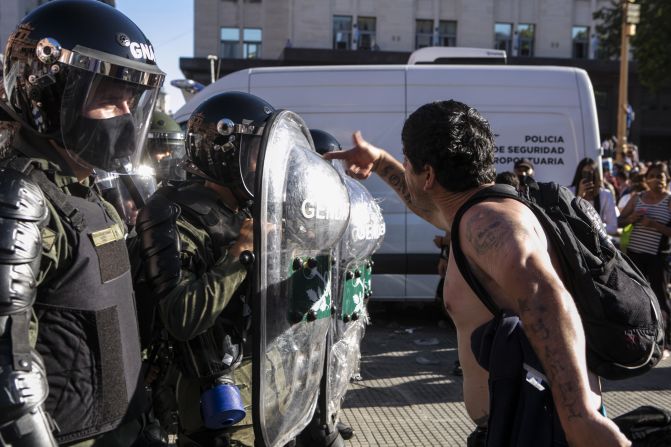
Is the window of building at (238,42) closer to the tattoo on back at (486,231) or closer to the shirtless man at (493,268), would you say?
the shirtless man at (493,268)

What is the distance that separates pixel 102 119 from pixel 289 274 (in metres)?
0.69

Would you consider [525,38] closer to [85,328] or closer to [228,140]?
[228,140]

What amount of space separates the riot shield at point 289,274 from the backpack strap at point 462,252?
42 cm

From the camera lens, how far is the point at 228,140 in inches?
109

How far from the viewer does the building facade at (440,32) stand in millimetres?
31109

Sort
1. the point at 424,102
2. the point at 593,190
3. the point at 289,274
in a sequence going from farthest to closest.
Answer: the point at 424,102, the point at 593,190, the point at 289,274

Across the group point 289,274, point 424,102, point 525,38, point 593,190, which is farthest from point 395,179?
point 525,38

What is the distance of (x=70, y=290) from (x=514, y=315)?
114 cm

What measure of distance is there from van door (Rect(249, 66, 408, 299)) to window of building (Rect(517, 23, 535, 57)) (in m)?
27.7

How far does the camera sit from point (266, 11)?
3275 centimetres

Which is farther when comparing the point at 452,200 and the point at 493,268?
the point at 452,200

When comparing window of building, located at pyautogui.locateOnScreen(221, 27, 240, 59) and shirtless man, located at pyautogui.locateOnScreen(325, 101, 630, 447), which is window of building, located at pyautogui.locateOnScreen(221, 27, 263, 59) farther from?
shirtless man, located at pyautogui.locateOnScreen(325, 101, 630, 447)

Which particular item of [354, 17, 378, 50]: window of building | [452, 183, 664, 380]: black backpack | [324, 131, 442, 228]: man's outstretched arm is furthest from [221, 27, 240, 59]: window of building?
[452, 183, 664, 380]: black backpack

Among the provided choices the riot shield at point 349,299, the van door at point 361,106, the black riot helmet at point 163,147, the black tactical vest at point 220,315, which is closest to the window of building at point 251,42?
the van door at point 361,106
